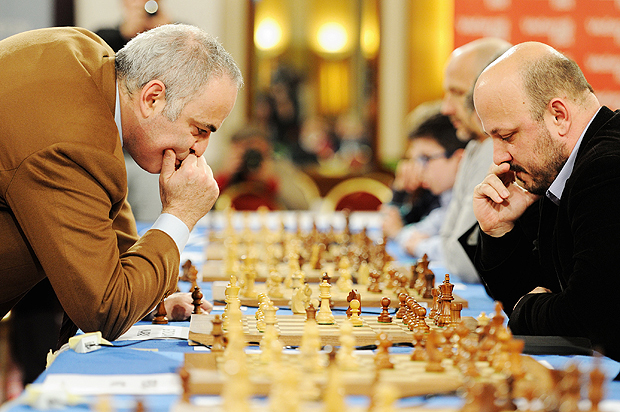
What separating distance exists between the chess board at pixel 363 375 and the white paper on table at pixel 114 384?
0.06m

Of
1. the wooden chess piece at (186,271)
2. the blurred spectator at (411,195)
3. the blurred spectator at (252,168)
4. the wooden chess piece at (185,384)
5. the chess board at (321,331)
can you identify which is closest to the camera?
the wooden chess piece at (185,384)

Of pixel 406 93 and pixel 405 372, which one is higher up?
pixel 406 93

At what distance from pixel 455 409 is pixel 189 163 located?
123cm

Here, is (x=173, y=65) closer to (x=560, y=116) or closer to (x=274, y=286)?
(x=274, y=286)

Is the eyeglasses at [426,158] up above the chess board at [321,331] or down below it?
above

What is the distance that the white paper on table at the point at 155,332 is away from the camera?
6.07 feet

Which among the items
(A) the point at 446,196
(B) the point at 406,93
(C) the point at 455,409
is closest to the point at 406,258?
(A) the point at 446,196

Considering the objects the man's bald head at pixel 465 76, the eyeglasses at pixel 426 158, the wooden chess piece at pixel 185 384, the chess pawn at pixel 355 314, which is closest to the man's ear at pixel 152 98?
the chess pawn at pixel 355 314

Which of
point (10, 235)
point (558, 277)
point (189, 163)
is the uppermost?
point (189, 163)

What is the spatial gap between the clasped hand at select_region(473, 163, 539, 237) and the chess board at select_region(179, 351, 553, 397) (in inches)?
34.5

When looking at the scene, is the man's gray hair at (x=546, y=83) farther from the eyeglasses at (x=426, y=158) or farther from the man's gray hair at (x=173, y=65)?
the eyeglasses at (x=426, y=158)

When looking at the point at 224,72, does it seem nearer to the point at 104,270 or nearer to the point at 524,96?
the point at 104,270

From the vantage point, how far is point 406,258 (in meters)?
3.94

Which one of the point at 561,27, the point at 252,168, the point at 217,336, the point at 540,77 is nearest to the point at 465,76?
the point at 540,77
